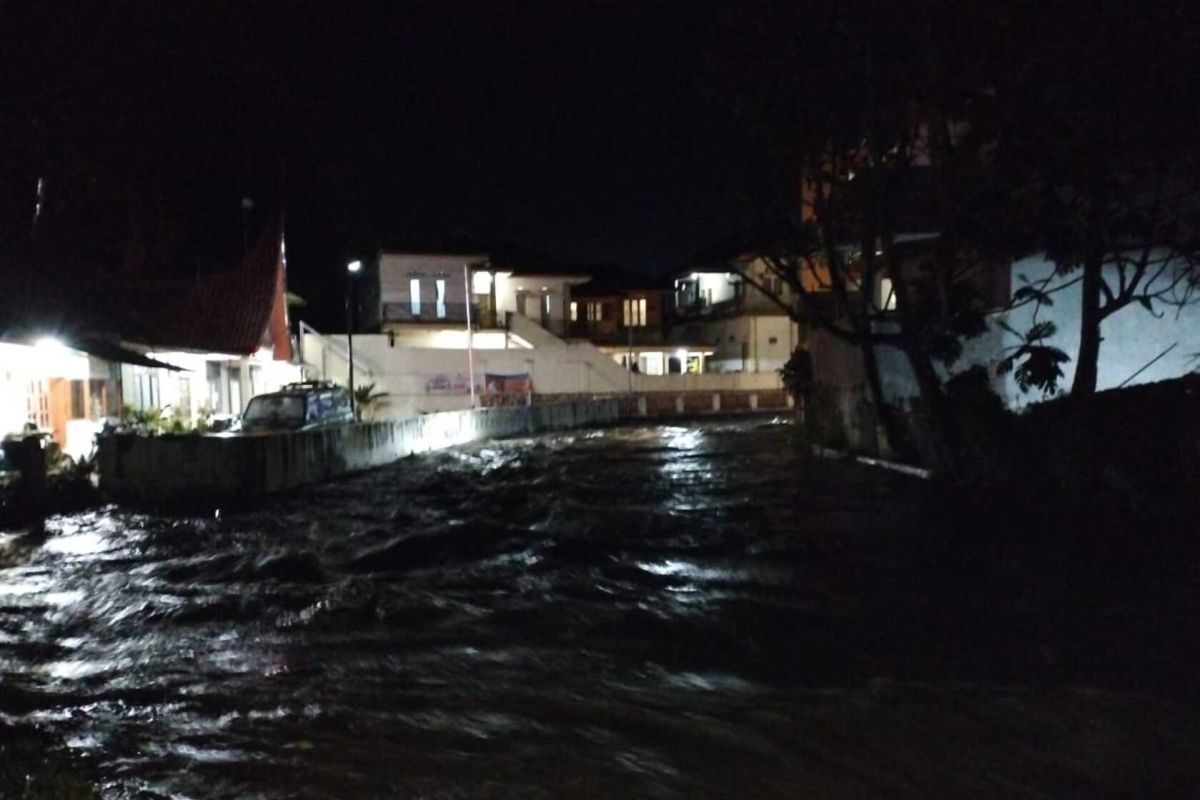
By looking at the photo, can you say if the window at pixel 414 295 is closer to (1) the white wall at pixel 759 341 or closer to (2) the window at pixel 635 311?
(2) the window at pixel 635 311

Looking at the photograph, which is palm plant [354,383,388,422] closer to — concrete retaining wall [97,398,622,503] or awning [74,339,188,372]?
awning [74,339,188,372]

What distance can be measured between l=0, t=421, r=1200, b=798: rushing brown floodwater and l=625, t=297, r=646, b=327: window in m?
46.6

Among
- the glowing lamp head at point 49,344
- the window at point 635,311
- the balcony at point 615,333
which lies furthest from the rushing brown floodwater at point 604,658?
the window at point 635,311

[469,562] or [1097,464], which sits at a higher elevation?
[1097,464]

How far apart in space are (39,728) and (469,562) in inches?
253

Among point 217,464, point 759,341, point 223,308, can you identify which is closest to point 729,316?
point 759,341

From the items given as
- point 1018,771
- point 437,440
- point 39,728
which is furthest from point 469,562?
point 437,440

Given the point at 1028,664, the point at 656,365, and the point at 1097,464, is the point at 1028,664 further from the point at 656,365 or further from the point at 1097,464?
the point at 656,365

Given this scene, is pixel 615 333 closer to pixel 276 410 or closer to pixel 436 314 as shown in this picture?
pixel 436 314

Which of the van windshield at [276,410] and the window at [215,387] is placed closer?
the van windshield at [276,410]

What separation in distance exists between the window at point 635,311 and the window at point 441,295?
13376 mm

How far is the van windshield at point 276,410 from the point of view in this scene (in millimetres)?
23422

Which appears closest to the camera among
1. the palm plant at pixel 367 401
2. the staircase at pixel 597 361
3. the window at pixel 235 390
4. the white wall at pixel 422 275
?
the window at pixel 235 390

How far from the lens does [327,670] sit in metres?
8.23
